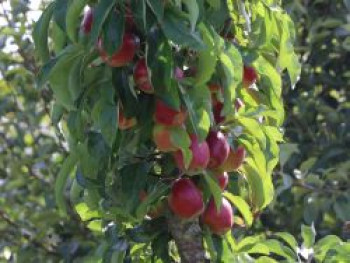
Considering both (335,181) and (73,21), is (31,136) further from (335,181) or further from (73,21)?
(73,21)

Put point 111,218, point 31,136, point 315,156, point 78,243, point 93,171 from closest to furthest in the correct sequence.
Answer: point 93,171, point 111,218, point 78,243, point 315,156, point 31,136

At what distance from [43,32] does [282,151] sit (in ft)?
4.84

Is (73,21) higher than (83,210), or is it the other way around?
(73,21)

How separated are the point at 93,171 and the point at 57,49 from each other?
0.22m

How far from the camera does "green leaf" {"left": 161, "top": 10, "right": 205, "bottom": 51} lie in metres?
1.24

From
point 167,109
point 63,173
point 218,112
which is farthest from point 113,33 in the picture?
point 63,173

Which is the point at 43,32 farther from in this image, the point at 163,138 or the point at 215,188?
the point at 215,188

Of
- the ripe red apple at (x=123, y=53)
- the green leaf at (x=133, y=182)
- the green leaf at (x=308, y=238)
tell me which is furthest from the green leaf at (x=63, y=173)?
the green leaf at (x=308, y=238)

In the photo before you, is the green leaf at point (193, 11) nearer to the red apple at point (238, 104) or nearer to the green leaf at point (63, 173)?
the red apple at point (238, 104)

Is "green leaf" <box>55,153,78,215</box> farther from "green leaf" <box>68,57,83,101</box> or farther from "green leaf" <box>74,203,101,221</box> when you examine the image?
"green leaf" <box>68,57,83,101</box>

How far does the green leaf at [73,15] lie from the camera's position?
130 cm

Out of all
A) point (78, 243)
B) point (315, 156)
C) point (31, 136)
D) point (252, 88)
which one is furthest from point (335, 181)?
point (252, 88)

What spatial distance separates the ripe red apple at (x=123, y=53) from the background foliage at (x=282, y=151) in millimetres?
1486

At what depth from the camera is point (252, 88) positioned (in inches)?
58.7
